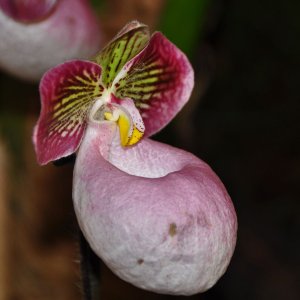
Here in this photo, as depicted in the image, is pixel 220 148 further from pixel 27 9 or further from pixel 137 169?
pixel 137 169

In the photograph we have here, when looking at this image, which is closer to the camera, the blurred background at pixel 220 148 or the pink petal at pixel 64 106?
the pink petal at pixel 64 106

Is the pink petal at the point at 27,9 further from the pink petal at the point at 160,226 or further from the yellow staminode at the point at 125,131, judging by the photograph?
the pink petal at the point at 160,226

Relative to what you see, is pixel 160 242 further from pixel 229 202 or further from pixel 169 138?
pixel 169 138

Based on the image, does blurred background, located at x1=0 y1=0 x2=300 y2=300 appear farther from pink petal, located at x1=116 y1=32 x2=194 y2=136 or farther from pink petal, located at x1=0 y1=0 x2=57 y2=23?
pink petal, located at x1=116 y1=32 x2=194 y2=136

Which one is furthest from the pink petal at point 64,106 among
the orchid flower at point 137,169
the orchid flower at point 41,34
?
the orchid flower at point 41,34

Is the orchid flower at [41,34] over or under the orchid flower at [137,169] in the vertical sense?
under

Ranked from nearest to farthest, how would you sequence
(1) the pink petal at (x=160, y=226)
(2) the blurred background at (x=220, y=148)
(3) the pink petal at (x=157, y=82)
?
(1) the pink petal at (x=160, y=226), (3) the pink petal at (x=157, y=82), (2) the blurred background at (x=220, y=148)
